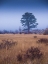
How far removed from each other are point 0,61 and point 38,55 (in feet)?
5.28

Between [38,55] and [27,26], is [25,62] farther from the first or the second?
[27,26]

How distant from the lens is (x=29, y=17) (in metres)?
25.1

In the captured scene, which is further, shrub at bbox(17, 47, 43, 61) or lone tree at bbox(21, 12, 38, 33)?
lone tree at bbox(21, 12, 38, 33)

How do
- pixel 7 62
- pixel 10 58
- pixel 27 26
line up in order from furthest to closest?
pixel 27 26, pixel 10 58, pixel 7 62

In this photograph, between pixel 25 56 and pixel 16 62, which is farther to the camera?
pixel 25 56

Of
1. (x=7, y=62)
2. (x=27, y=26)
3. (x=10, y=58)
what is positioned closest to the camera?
(x=7, y=62)

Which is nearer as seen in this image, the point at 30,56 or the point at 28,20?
the point at 30,56

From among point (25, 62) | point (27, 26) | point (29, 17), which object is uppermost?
point (29, 17)

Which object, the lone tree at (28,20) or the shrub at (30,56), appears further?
the lone tree at (28,20)

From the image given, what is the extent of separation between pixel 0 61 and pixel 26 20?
19.9 metres

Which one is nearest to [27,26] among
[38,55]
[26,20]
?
[26,20]

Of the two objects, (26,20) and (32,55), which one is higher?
(26,20)

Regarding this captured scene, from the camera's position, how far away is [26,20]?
25.3 m

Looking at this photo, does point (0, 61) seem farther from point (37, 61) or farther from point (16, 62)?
point (37, 61)
